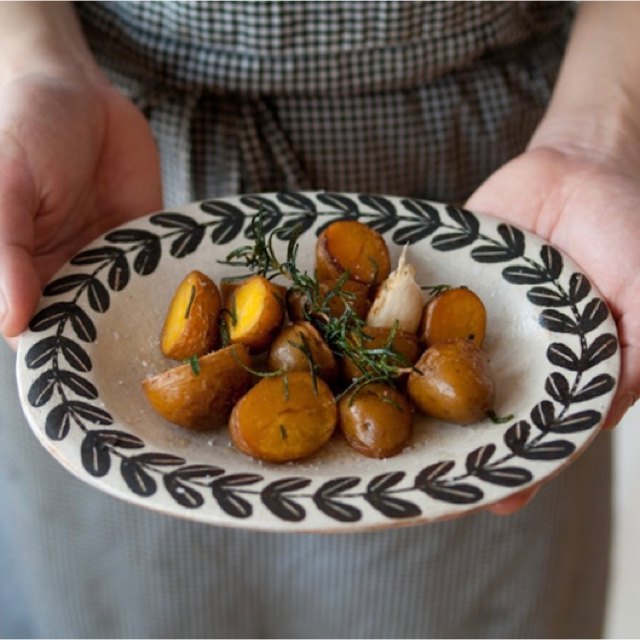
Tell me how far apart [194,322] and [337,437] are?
16 cm

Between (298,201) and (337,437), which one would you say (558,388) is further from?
(298,201)

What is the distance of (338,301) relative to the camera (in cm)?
81

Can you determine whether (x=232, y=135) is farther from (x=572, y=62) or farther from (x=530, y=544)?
(x=530, y=544)

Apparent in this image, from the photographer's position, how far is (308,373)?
0.72 metres

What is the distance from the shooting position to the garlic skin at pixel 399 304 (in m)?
0.80

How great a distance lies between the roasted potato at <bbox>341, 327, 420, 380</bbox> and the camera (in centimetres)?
75

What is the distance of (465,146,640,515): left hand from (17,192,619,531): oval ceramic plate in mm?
27

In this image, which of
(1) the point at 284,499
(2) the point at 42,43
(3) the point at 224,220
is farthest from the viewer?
(2) the point at 42,43

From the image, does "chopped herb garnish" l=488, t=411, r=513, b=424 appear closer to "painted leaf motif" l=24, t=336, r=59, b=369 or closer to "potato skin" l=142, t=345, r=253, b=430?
"potato skin" l=142, t=345, r=253, b=430

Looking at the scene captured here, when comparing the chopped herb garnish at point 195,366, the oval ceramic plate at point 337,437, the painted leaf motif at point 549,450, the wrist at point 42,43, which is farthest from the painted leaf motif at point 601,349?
the wrist at point 42,43

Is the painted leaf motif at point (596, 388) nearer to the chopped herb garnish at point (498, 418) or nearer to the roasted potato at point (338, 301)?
the chopped herb garnish at point (498, 418)

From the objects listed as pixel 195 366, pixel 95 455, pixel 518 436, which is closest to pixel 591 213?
pixel 518 436

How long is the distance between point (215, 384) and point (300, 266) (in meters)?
0.24

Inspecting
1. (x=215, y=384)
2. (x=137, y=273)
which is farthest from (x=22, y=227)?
(x=215, y=384)
